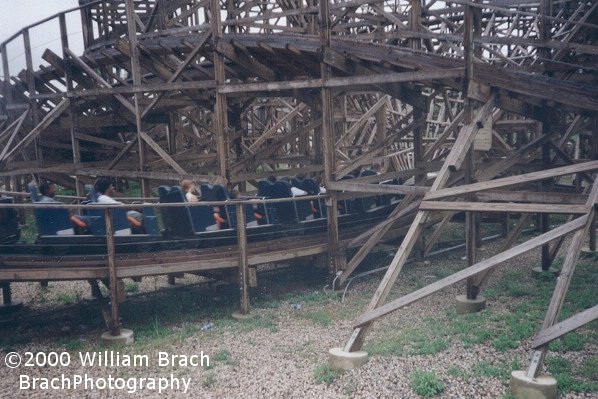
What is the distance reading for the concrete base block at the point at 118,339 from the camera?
8195 mm

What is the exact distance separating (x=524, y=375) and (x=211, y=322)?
4886 mm

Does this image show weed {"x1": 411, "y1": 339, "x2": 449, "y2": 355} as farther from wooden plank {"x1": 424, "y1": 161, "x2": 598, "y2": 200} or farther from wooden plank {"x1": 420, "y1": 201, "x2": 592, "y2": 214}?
wooden plank {"x1": 424, "y1": 161, "x2": 598, "y2": 200}

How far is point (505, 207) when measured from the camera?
23.5 ft

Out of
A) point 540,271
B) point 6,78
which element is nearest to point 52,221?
point 540,271

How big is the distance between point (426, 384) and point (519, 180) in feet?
9.39

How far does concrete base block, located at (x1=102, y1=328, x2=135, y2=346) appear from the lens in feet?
26.9

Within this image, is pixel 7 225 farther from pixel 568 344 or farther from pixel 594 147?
pixel 594 147

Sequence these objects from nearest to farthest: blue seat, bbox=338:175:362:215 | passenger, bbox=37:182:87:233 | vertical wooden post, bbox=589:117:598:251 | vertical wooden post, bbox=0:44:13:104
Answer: passenger, bbox=37:182:87:233 → vertical wooden post, bbox=589:117:598:251 → blue seat, bbox=338:175:362:215 → vertical wooden post, bbox=0:44:13:104

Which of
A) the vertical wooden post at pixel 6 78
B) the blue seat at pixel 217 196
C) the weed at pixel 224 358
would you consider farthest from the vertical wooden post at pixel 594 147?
the vertical wooden post at pixel 6 78

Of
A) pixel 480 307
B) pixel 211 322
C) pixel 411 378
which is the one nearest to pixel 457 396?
pixel 411 378

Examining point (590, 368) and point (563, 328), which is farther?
point (590, 368)

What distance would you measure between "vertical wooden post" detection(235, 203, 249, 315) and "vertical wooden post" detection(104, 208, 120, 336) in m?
1.89

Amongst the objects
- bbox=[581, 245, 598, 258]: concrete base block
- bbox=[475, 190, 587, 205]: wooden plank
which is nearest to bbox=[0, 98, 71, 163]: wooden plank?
bbox=[475, 190, 587, 205]: wooden plank

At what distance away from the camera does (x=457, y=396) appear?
19.2 ft
